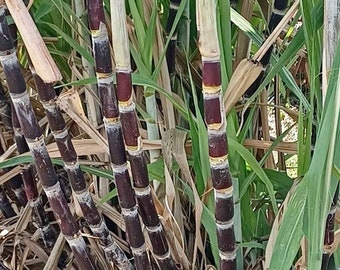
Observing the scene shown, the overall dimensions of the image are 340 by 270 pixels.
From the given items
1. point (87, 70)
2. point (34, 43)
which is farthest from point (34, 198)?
point (34, 43)

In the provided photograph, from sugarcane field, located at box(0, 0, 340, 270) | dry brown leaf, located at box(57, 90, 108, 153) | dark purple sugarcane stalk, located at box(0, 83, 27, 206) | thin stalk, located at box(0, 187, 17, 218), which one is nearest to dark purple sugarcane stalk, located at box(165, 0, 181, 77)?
sugarcane field, located at box(0, 0, 340, 270)

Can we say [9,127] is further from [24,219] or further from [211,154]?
[211,154]

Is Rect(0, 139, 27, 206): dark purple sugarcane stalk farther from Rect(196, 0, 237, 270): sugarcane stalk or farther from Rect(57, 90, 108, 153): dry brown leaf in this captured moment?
Rect(196, 0, 237, 270): sugarcane stalk

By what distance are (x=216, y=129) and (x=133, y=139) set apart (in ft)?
0.32

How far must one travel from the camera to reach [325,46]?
50cm

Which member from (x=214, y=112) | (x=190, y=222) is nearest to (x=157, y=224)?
(x=190, y=222)

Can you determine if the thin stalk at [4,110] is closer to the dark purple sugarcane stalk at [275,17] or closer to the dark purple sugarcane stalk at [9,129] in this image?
the dark purple sugarcane stalk at [9,129]

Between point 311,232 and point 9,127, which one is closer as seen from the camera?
point 311,232

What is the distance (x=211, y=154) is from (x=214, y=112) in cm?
5

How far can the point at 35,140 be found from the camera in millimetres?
627

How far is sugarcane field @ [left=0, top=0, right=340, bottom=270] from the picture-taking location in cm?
51

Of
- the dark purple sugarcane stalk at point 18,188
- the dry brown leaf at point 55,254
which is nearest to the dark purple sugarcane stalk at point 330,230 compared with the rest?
the dry brown leaf at point 55,254

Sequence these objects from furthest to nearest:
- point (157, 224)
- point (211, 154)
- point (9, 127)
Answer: point (9, 127), point (157, 224), point (211, 154)

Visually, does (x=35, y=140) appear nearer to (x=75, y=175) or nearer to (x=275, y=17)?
(x=75, y=175)
